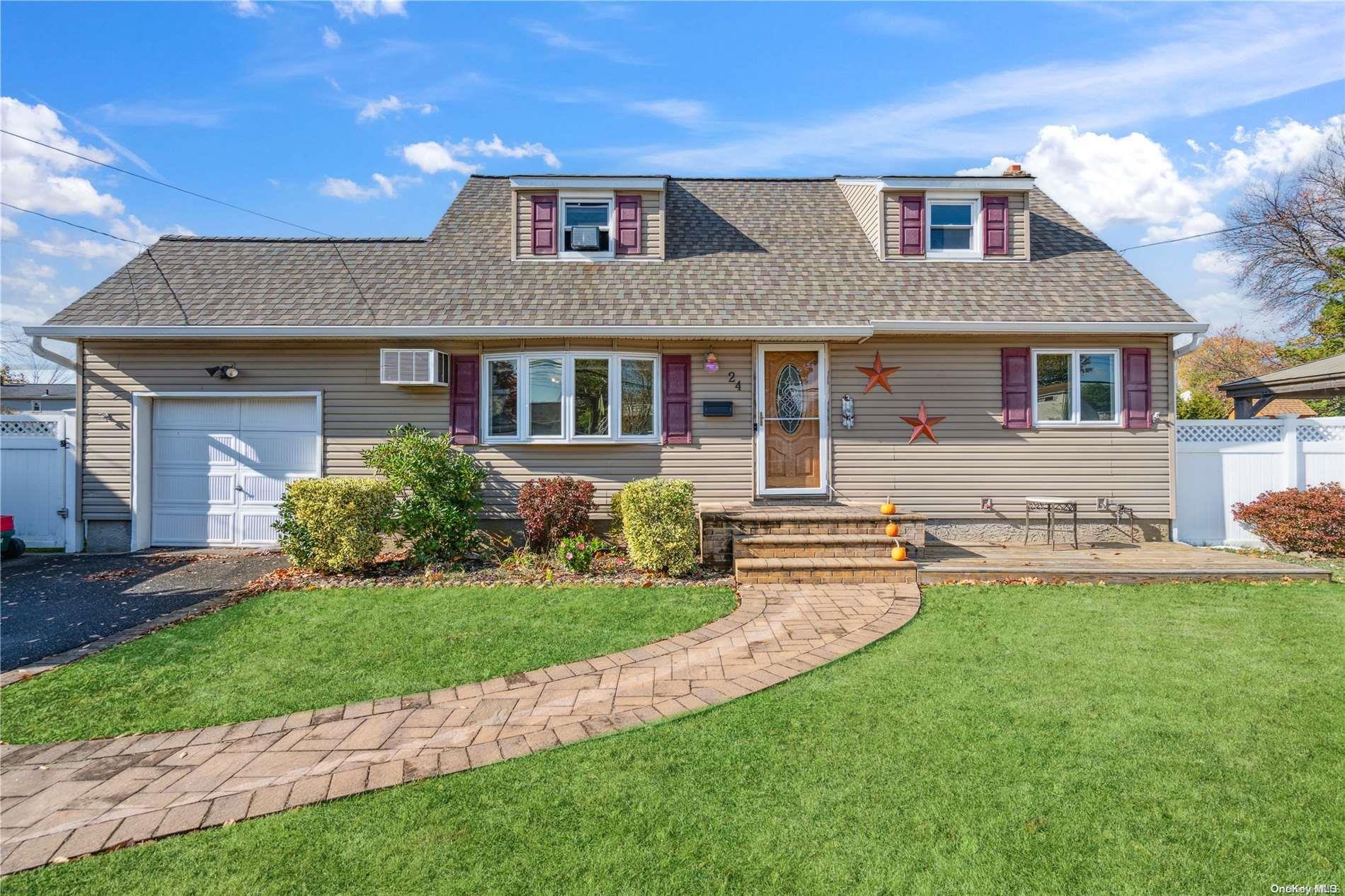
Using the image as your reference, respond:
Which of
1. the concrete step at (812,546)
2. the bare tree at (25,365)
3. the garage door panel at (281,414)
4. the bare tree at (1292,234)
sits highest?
the bare tree at (1292,234)

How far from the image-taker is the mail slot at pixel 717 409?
881 centimetres

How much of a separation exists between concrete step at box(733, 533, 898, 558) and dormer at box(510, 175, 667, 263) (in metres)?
5.05

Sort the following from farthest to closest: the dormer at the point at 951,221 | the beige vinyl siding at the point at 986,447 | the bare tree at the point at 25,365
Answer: the bare tree at the point at 25,365 → the dormer at the point at 951,221 → the beige vinyl siding at the point at 986,447

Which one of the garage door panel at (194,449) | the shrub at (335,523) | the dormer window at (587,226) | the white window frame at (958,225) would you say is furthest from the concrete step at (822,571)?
the garage door panel at (194,449)

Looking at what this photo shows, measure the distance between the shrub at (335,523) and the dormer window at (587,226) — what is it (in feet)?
16.2

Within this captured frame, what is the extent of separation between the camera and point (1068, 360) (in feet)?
29.1

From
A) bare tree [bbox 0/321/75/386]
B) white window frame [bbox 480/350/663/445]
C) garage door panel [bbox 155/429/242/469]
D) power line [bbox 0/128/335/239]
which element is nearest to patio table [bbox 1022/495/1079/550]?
white window frame [bbox 480/350/663/445]

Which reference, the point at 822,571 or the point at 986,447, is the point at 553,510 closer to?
the point at 822,571

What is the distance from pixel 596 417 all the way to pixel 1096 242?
885 centimetres

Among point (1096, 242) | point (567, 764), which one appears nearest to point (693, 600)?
point (567, 764)

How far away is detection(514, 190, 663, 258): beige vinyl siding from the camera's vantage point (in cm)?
991

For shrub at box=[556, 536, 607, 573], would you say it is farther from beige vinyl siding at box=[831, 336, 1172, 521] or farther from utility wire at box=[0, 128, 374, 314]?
utility wire at box=[0, 128, 374, 314]

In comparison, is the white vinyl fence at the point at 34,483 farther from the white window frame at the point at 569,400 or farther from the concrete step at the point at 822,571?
the concrete step at the point at 822,571

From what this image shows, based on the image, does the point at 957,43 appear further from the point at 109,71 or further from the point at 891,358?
the point at 109,71
